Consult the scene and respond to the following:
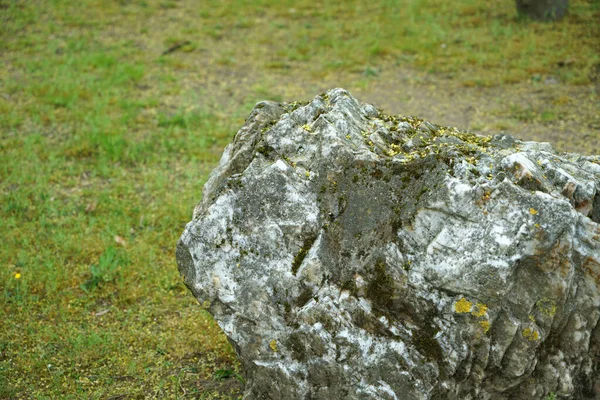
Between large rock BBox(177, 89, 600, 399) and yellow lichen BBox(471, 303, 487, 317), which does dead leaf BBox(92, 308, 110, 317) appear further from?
yellow lichen BBox(471, 303, 487, 317)

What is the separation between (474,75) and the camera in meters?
13.3

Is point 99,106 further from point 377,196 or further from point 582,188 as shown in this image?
point 582,188

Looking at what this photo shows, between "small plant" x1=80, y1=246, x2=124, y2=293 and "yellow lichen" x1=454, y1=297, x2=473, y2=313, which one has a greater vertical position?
"yellow lichen" x1=454, y1=297, x2=473, y2=313

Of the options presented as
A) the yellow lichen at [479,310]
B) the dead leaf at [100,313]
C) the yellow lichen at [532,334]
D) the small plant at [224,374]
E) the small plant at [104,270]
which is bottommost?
the dead leaf at [100,313]

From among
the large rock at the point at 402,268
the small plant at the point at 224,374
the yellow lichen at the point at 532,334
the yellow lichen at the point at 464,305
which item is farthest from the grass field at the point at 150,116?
the yellow lichen at the point at 532,334

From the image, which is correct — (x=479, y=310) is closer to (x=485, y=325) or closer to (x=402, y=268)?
(x=485, y=325)

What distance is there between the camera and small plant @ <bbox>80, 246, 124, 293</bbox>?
24.9 feet

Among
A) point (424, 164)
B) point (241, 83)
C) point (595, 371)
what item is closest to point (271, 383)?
point (424, 164)

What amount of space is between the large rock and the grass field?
4.63 ft

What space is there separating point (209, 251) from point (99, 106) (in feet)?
26.6

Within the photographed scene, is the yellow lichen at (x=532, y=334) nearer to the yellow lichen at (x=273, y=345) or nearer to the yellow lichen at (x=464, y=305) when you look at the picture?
the yellow lichen at (x=464, y=305)

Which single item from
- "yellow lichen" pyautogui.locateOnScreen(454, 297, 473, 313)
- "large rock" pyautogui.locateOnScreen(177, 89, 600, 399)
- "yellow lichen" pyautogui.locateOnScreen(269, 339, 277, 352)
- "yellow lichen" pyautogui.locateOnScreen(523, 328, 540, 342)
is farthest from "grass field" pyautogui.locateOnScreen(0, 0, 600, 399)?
"yellow lichen" pyautogui.locateOnScreen(523, 328, 540, 342)

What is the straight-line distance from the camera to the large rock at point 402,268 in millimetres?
4602

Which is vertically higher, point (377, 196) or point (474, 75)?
point (377, 196)
